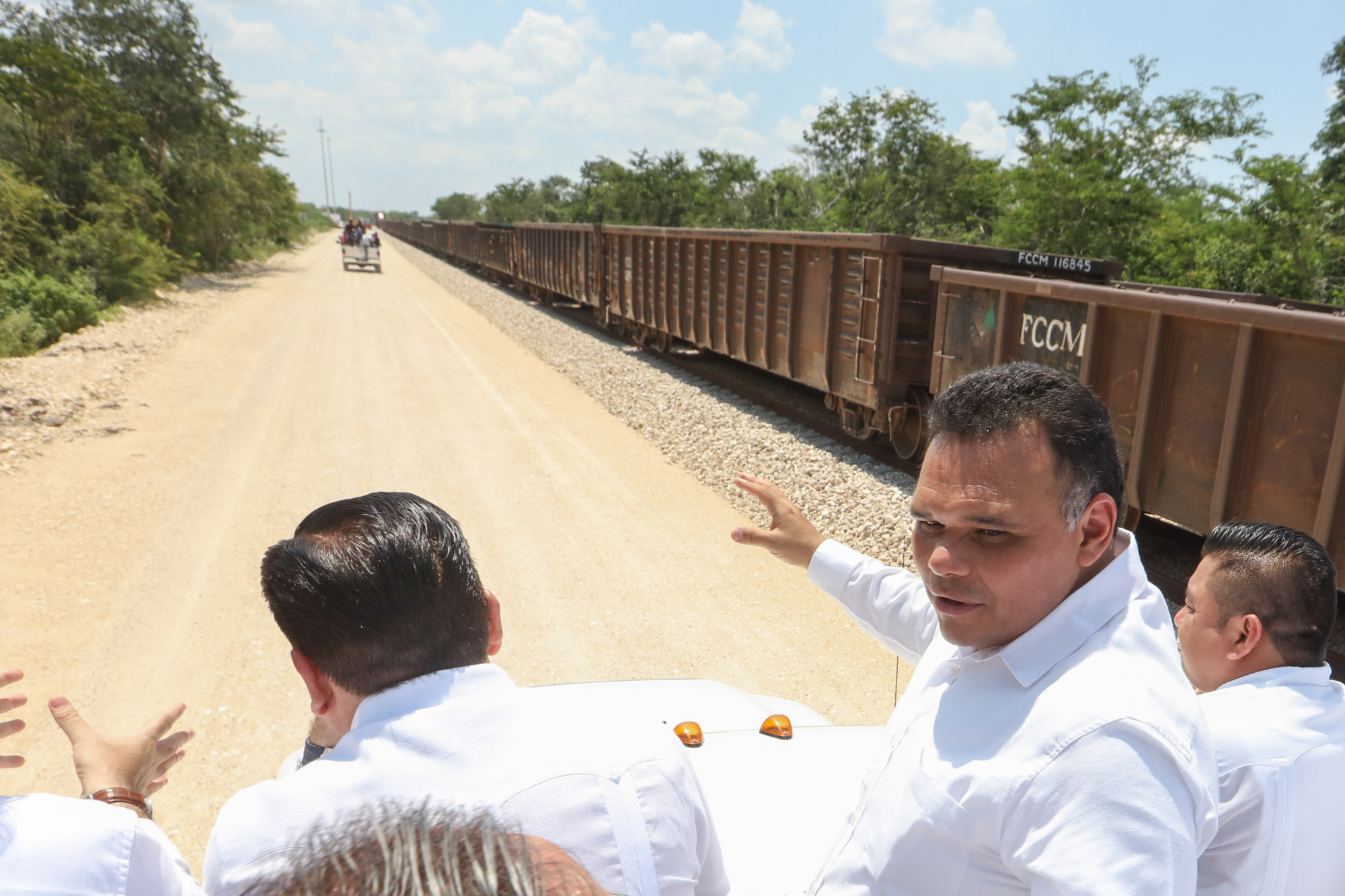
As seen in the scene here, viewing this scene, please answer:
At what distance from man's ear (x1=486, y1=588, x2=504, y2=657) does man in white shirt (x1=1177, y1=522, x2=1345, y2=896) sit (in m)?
1.41

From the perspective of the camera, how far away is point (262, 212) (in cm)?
3625

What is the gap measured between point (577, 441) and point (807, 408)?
3713 mm

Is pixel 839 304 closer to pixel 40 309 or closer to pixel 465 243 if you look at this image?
pixel 40 309

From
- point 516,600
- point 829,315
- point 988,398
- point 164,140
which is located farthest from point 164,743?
point 164,140

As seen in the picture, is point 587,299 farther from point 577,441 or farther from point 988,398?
point 988,398

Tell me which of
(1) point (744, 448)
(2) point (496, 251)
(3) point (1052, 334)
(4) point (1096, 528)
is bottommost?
(1) point (744, 448)

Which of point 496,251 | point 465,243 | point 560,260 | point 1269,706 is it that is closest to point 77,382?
point 560,260

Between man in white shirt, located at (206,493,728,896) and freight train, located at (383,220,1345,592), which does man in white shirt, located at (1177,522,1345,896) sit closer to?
man in white shirt, located at (206,493,728,896)

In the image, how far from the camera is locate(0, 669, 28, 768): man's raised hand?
186 centimetres

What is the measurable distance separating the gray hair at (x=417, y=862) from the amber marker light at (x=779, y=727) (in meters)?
1.73

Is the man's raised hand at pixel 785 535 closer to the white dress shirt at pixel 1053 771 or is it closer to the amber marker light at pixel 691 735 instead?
the amber marker light at pixel 691 735

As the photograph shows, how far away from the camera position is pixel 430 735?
1374 mm

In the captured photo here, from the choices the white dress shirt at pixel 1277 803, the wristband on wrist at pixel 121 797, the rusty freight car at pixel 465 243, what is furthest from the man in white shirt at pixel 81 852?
the rusty freight car at pixel 465 243

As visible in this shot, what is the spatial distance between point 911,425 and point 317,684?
8.06 metres
